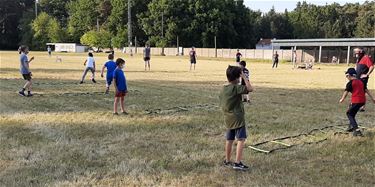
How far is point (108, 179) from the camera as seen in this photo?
20.5 ft

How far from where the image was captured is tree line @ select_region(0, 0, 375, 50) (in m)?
90.2

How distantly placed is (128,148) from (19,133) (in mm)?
2543

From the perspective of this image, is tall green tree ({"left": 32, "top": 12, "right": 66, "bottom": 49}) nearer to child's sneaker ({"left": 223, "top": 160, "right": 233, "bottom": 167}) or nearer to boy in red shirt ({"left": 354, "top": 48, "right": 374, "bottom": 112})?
boy in red shirt ({"left": 354, "top": 48, "right": 374, "bottom": 112})

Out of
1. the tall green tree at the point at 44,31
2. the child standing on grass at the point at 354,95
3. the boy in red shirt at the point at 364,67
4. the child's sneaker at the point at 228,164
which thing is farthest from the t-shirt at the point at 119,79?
the tall green tree at the point at 44,31

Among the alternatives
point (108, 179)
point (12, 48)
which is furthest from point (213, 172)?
point (12, 48)

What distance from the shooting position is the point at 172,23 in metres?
89.4

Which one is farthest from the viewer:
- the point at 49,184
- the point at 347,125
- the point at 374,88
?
the point at 374,88

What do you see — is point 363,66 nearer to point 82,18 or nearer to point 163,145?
point 163,145

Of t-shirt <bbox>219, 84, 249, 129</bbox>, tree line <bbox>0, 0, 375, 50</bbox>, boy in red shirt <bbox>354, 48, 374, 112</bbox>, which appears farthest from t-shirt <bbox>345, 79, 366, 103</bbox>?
tree line <bbox>0, 0, 375, 50</bbox>

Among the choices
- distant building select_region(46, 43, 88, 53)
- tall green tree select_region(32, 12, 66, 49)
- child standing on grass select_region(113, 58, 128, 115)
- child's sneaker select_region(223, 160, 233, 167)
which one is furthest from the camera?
tall green tree select_region(32, 12, 66, 49)

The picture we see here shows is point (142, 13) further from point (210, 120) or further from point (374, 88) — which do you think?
point (210, 120)

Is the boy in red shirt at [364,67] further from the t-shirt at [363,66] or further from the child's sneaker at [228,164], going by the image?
the child's sneaker at [228,164]

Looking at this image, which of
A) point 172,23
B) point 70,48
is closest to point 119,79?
point 172,23

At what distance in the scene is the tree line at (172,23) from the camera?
296 feet
